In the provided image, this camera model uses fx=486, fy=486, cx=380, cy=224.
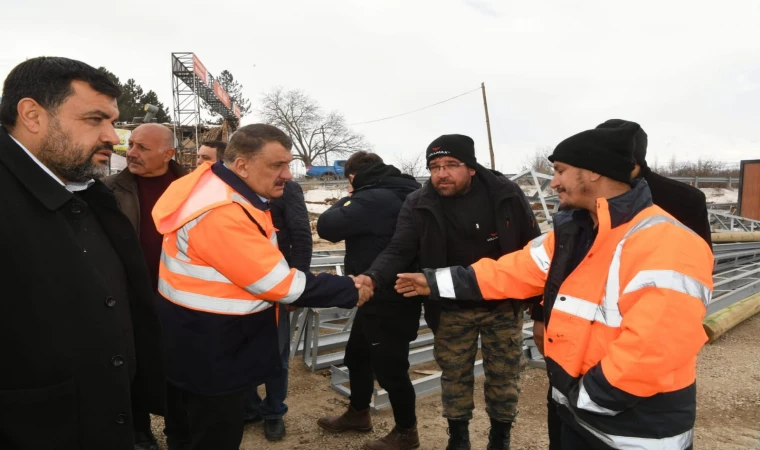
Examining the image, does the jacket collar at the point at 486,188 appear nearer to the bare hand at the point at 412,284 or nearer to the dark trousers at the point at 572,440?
the bare hand at the point at 412,284

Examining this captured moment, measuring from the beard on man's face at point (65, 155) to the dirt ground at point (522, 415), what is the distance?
2.62 meters

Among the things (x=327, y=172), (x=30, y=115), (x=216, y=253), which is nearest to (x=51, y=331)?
(x=30, y=115)

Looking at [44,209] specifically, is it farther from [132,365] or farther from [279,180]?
[279,180]

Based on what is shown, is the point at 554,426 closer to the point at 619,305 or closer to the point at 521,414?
the point at 619,305

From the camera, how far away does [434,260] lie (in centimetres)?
314

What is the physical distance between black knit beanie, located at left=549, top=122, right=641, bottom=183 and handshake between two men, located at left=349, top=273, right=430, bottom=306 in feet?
3.96

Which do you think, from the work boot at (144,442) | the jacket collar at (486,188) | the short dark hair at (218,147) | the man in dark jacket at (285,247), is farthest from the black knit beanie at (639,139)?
the work boot at (144,442)

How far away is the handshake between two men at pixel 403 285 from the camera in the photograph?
2871 millimetres

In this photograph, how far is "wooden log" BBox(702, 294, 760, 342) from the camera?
537cm

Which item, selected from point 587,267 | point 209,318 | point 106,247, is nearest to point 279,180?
point 209,318

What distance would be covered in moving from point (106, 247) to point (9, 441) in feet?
2.21

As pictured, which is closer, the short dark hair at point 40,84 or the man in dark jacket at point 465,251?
the short dark hair at point 40,84

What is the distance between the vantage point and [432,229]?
3139 millimetres

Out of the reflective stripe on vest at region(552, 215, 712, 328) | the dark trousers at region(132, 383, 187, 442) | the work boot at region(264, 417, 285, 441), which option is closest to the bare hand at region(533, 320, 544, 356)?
the reflective stripe on vest at region(552, 215, 712, 328)
